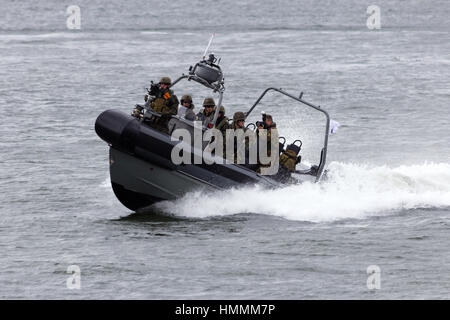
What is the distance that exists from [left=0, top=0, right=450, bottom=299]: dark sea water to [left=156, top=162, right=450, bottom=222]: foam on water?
26 millimetres

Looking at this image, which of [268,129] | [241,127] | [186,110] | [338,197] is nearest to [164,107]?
[186,110]

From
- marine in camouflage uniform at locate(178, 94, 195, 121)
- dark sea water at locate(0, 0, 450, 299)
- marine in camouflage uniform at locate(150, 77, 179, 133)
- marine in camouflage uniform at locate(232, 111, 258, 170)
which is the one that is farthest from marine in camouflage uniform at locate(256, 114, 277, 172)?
marine in camouflage uniform at locate(150, 77, 179, 133)

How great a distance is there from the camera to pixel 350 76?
98.1 feet

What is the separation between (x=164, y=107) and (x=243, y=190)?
5.43 ft

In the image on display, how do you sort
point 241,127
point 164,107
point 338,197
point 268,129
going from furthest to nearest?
point 338,197, point 268,129, point 241,127, point 164,107

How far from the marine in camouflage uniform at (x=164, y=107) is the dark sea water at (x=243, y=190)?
3.69 ft

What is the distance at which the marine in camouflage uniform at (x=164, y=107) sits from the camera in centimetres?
1308

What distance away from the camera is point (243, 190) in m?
13.4

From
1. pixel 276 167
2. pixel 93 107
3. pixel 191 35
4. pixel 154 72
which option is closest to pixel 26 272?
pixel 276 167

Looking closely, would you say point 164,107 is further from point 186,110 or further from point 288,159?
point 288,159

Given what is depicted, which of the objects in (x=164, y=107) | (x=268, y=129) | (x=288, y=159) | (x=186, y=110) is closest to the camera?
(x=164, y=107)

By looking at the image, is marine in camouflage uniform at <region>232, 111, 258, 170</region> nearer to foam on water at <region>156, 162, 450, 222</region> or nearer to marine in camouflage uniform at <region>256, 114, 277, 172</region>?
marine in camouflage uniform at <region>256, 114, 277, 172</region>

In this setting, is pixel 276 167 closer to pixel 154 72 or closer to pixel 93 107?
pixel 93 107
